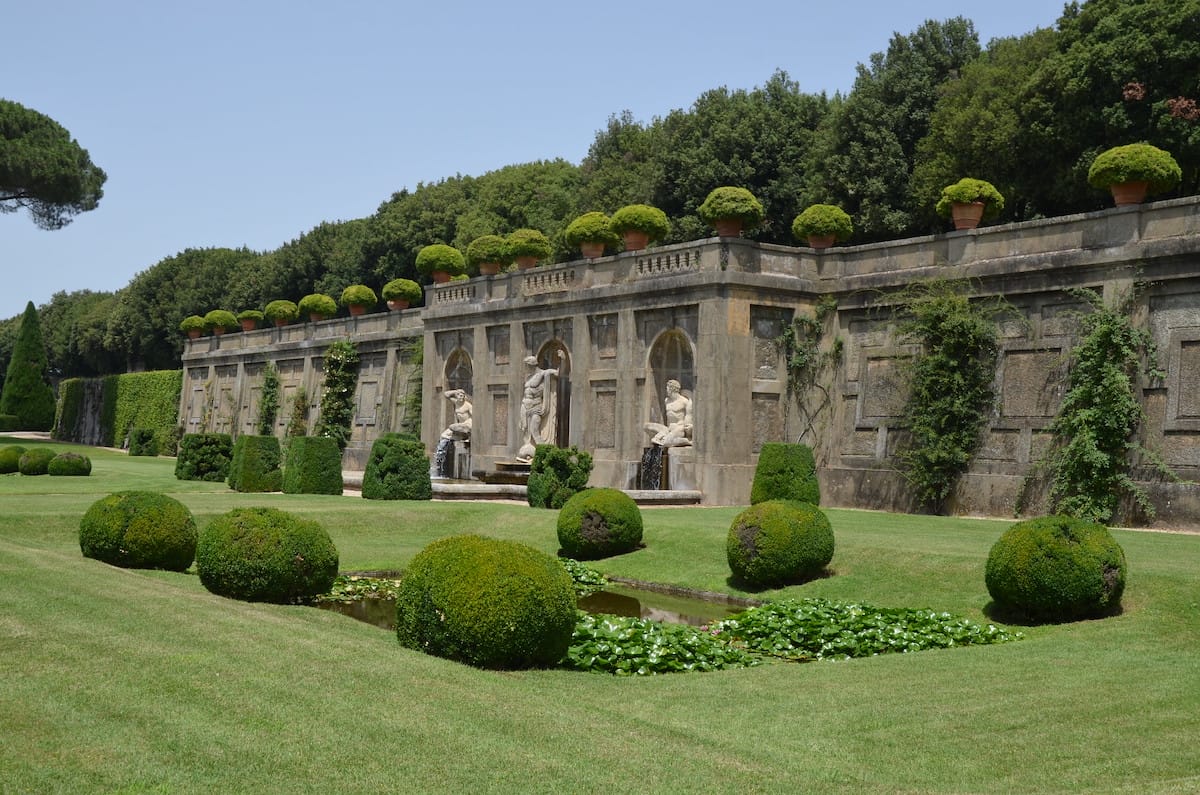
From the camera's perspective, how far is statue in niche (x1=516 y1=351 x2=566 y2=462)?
31594mm

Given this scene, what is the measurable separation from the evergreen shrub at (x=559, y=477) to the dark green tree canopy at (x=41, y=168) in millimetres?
36381

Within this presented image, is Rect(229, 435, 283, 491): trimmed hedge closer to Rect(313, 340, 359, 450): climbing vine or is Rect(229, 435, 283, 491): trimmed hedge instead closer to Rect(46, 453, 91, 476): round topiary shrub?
Rect(46, 453, 91, 476): round topiary shrub

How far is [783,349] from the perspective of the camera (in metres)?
27.1

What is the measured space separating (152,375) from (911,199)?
1449 inches

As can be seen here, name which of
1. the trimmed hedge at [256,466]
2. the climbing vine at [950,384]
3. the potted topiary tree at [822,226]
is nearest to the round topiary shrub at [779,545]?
the climbing vine at [950,384]

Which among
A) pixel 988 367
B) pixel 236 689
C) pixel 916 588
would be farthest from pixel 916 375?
pixel 236 689

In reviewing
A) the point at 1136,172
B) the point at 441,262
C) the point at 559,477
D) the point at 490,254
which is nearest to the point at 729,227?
the point at 559,477

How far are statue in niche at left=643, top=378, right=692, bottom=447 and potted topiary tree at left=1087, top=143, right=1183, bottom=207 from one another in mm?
9774

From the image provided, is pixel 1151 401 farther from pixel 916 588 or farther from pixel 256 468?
pixel 256 468

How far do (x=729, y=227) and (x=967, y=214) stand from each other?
5140mm

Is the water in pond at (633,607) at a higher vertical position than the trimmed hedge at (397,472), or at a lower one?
lower

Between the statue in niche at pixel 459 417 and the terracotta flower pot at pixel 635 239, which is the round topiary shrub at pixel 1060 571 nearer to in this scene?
the terracotta flower pot at pixel 635 239

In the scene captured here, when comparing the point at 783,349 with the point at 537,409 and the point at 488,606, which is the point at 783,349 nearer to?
the point at 537,409

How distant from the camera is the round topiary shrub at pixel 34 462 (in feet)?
108
